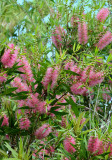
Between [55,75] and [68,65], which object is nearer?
[55,75]

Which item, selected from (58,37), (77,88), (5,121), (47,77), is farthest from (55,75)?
(58,37)

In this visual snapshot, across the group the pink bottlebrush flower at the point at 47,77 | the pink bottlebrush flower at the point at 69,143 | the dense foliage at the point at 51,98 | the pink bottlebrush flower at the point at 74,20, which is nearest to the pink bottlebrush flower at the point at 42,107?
the dense foliage at the point at 51,98

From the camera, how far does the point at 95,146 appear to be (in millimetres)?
1340

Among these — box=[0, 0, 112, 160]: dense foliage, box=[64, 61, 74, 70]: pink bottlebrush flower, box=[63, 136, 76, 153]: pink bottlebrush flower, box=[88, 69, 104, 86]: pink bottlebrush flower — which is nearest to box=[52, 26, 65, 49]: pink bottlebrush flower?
box=[0, 0, 112, 160]: dense foliage

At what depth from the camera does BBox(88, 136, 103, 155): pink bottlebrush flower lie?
4.38ft

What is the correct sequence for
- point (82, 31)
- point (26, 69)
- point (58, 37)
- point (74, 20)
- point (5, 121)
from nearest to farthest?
point (26, 69) → point (5, 121) → point (82, 31) → point (58, 37) → point (74, 20)

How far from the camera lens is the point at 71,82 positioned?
1.48 meters

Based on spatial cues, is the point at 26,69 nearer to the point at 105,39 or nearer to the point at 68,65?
the point at 68,65

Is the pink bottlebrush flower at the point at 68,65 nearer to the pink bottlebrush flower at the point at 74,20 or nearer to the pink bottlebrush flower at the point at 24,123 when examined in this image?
the pink bottlebrush flower at the point at 24,123

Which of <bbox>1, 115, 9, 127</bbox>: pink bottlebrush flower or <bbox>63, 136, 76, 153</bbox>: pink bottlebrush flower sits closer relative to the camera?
<bbox>63, 136, 76, 153</bbox>: pink bottlebrush flower

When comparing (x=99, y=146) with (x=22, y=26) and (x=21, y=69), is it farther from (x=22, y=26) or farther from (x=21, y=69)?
(x=22, y=26)

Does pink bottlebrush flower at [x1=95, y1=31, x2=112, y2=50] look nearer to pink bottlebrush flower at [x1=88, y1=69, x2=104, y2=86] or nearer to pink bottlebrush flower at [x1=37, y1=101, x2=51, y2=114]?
pink bottlebrush flower at [x1=88, y1=69, x2=104, y2=86]

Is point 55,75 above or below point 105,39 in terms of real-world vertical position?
below

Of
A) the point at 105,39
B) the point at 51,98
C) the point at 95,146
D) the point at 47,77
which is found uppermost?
the point at 105,39
